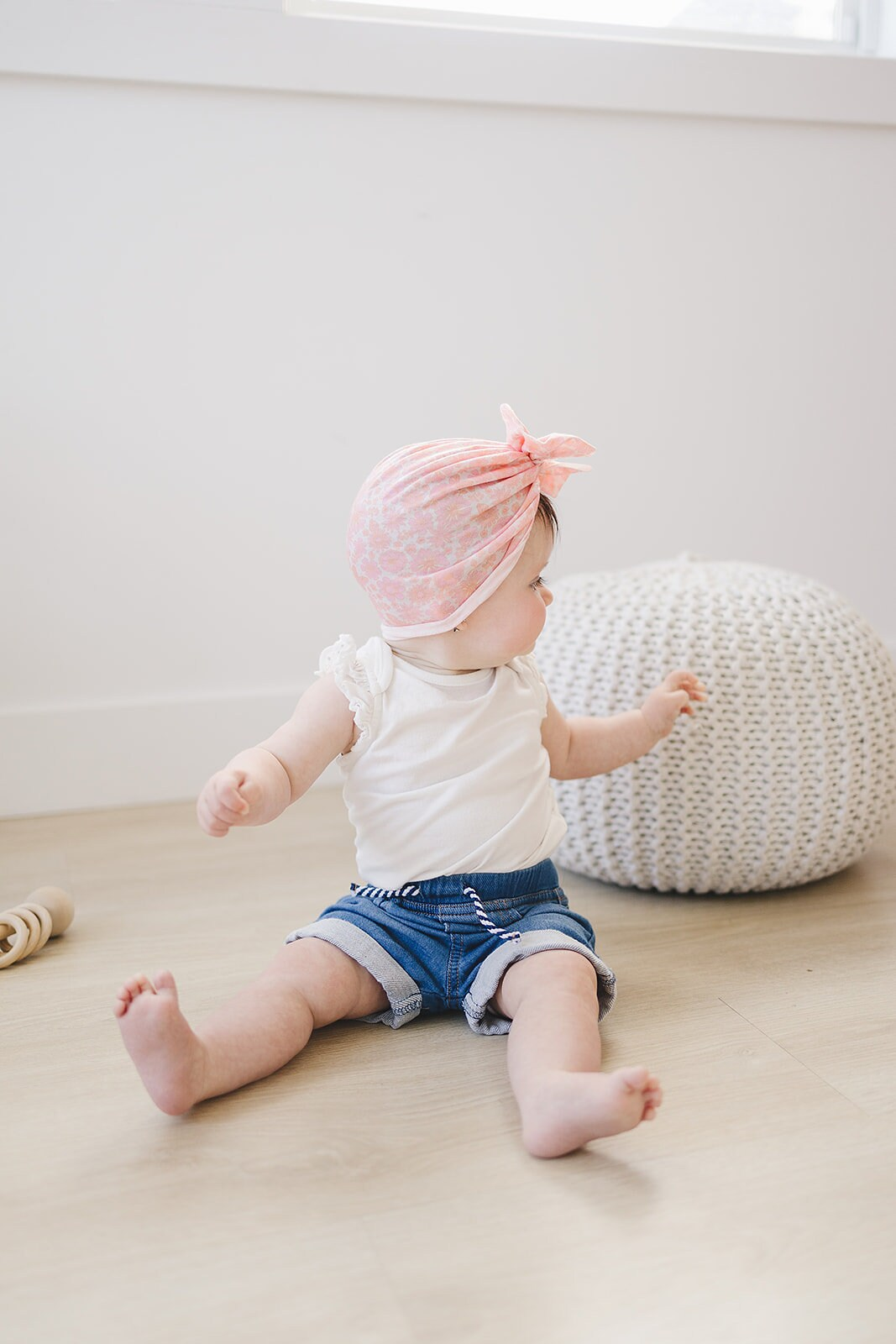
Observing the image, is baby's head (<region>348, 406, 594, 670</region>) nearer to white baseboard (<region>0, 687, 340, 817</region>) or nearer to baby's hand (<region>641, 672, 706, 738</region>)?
baby's hand (<region>641, 672, 706, 738</region>)

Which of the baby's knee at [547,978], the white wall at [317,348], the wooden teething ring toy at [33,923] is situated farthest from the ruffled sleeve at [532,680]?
the white wall at [317,348]

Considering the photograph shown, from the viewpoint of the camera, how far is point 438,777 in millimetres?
967

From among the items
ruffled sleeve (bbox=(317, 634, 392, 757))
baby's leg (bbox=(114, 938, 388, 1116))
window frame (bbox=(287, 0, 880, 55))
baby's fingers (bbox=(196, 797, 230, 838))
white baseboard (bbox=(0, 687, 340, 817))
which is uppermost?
window frame (bbox=(287, 0, 880, 55))

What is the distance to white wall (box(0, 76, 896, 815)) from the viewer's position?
1540 mm

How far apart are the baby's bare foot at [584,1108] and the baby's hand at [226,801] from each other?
28 centimetres

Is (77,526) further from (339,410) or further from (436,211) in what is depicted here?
(436,211)

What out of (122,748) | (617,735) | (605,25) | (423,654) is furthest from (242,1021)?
(605,25)

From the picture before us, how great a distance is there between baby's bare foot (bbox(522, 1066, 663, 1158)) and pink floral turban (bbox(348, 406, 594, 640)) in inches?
14.2

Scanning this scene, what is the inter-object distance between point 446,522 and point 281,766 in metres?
0.22

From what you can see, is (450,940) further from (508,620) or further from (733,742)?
(733,742)

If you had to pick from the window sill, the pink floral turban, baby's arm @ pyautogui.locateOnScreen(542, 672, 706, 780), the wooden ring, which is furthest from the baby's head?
the window sill

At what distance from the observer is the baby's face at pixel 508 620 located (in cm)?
95

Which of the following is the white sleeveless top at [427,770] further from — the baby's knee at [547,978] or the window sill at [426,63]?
the window sill at [426,63]

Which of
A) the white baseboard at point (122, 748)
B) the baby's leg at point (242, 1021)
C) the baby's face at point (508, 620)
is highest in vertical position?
the baby's face at point (508, 620)
